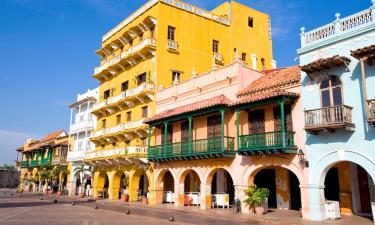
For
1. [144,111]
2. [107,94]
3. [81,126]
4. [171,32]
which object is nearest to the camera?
[144,111]

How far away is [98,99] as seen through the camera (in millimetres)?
41312

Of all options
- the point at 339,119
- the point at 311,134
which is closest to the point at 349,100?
the point at 339,119

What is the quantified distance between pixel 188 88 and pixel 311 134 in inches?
463

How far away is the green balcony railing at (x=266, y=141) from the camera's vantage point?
59.5 feet

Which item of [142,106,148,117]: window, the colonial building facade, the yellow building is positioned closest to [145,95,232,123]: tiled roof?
the yellow building

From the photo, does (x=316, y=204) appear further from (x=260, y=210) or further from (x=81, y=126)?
(x=81, y=126)

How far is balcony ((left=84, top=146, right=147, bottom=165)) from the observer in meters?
29.3

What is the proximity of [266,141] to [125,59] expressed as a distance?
1987 centimetres

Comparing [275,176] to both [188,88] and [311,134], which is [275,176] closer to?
[311,134]

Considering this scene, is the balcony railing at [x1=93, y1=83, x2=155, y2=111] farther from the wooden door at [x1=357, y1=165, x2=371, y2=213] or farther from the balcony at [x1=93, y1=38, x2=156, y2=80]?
the wooden door at [x1=357, y1=165, x2=371, y2=213]

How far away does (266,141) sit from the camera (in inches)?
743

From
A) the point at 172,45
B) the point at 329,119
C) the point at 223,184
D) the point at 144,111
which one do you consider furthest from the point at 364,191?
the point at 172,45

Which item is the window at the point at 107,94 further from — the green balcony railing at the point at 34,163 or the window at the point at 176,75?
the green balcony railing at the point at 34,163

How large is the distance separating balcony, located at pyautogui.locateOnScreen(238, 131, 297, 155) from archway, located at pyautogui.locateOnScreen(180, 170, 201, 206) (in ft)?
24.6
